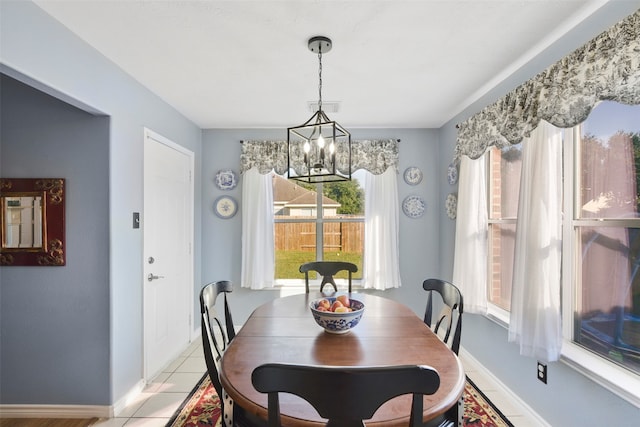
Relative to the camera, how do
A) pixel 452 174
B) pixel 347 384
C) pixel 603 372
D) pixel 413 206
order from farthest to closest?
pixel 413 206
pixel 452 174
pixel 603 372
pixel 347 384

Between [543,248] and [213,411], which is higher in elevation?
[543,248]

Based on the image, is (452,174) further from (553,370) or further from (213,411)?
(213,411)

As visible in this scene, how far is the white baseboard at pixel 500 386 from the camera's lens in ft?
6.90

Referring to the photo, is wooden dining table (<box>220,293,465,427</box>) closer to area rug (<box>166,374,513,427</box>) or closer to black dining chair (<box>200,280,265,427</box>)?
black dining chair (<box>200,280,265,427</box>)

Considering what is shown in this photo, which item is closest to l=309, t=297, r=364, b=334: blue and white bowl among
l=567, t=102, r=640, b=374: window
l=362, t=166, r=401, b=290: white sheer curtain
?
l=567, t=102, r=640, b=374: window

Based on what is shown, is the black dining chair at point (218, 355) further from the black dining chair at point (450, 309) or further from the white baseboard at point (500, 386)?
the white baseboard at point (500, 386)

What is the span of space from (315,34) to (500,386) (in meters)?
2.90

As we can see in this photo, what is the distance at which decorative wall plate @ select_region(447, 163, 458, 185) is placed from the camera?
3293mm

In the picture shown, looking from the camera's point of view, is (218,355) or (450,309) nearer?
(218,355)

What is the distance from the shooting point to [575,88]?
1.68 metres

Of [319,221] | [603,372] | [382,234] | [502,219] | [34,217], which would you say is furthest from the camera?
[319,221]

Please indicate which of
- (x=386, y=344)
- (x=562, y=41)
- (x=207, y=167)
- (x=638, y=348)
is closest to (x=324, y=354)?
(x=386, y=344)

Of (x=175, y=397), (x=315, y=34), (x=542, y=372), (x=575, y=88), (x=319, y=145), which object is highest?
(x=315, y=34)

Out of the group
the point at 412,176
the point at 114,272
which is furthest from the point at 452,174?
the point at 114,272
